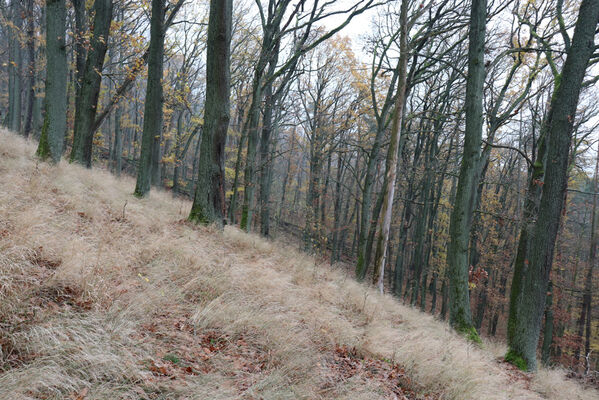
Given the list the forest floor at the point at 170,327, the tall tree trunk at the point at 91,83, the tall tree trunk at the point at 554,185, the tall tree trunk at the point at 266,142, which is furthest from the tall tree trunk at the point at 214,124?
the tall tree trunk at the point at 554,185

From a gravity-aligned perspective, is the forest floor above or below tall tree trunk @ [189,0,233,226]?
below

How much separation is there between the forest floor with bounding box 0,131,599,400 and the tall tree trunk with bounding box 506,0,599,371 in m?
0.89

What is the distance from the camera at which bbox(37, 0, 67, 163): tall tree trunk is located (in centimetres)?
726

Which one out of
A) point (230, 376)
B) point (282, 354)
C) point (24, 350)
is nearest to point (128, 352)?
point (24, 350)

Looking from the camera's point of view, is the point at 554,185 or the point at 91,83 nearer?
the point at 554,185

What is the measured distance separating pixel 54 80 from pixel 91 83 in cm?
230

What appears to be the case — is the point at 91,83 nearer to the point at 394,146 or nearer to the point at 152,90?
the point at 152,90

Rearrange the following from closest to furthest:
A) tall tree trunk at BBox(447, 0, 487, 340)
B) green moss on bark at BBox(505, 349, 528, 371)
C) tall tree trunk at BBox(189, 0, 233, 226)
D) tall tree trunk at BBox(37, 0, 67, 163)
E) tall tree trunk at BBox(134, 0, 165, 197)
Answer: green moss on bark at BBox(505, 349, 528, 371), tall tree trunk at BBox(189, 0, 233, 226), tall tree trunk at BBox(447, 0, 487, 340), tall tree trunk at BBox(37, 0, 67, 163), tall tree trunk at BBox(134, 0, 165, 197)

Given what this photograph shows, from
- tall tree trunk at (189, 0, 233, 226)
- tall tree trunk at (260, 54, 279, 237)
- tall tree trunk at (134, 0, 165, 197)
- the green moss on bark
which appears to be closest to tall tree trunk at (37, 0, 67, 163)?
tall tree trunk at (134, 0, 165, 197)

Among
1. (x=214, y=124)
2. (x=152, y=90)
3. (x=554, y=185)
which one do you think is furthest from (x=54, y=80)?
(x=554, y=185)

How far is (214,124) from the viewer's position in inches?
263

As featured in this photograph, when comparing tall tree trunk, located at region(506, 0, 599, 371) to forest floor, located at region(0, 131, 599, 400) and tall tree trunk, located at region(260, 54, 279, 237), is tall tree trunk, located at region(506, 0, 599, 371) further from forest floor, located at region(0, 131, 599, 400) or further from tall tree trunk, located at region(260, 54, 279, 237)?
tall tree trunk, located at region(260, 54, 279, 237)

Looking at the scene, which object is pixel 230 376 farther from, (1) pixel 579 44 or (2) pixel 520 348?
(1) pixel 579 44

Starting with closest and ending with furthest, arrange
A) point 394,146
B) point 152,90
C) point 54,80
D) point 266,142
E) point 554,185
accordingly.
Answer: point 554,185
point 54,80
point 152,90
point 394,146
point 266,142
